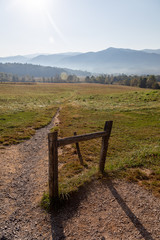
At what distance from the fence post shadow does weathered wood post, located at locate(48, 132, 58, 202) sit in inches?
107

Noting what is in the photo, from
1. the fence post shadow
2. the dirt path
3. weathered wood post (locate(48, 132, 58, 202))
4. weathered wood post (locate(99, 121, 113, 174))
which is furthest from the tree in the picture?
weathered wood post (locate(48, 132, 58, 202))

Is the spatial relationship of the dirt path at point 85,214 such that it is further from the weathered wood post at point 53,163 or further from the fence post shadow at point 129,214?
the weathered wood post at point 53,163

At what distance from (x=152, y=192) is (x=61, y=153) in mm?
7339

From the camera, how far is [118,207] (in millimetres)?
5836

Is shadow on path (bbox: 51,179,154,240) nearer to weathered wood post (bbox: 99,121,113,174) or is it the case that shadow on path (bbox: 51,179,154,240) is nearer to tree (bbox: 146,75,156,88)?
weathered wood post (bbox: 99,121,113,174)

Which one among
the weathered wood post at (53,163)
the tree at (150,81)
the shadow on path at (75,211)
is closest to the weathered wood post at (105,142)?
the shadow on path at (75,211)

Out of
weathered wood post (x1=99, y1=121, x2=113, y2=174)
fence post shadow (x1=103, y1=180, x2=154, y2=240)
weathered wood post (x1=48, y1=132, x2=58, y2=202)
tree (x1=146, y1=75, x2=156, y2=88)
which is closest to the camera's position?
fence post shadow (x1=103, y1=180, x2=154, y2=240)

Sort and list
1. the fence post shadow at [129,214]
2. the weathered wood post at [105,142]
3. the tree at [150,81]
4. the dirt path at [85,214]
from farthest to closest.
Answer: the tree at [150,81] → the weathered wood post at [105,142] → the dirt path at [85,214] → the fence post shadow at [129,214]

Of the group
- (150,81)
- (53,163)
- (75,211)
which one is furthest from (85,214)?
(150,81)

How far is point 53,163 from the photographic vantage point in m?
5.75

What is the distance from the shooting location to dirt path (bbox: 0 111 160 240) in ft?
16.2

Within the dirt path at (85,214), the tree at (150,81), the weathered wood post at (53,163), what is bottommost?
the dirt path at (85,214)

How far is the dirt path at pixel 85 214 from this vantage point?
495cm

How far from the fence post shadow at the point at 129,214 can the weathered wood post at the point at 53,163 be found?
107 inches
